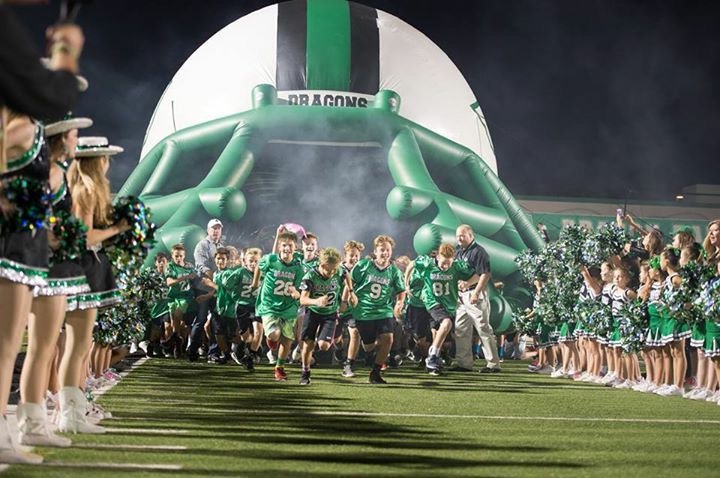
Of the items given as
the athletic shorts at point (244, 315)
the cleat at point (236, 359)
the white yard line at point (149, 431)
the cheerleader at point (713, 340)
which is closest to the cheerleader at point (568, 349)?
the cheerleader at point (713, 340)

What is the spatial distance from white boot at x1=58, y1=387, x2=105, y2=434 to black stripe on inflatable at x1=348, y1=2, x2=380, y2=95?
13966 millimetres

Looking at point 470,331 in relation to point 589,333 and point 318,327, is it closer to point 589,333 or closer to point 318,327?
point 589,333

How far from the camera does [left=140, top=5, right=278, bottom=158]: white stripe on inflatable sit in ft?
62.0

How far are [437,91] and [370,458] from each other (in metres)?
15.5

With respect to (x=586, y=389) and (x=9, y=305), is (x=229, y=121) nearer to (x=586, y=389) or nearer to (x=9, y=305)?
(x=586, y=389)

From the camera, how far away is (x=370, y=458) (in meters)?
4.96

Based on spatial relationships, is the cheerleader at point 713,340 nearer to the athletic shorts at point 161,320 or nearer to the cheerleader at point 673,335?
the cheerleader at point 673,335

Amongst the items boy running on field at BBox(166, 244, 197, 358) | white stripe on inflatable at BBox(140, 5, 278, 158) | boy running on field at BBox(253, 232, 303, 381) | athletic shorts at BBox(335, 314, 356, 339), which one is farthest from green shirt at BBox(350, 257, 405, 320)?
white stripe on inflatable at BBox(140, 5, 278, 158)

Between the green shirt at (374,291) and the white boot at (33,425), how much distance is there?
6.52 m

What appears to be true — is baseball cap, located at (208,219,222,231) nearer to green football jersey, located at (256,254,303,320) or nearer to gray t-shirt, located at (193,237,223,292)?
gray t-shirt, located at (193,237,223,292)

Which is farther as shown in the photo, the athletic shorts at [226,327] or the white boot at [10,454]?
the athletic shorts at [226,327]

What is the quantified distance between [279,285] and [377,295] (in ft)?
4.04

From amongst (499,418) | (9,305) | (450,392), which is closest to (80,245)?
(9,305)

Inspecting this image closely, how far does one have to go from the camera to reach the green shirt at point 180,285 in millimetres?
14719
